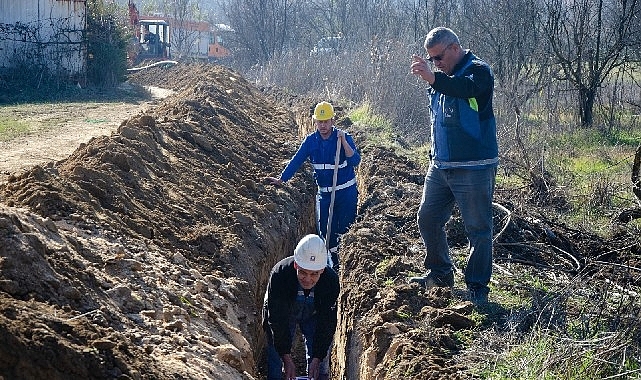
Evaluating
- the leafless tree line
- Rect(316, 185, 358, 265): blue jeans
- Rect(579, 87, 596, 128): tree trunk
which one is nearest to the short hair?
Rect(316, 185, 358, 265): blue jeans

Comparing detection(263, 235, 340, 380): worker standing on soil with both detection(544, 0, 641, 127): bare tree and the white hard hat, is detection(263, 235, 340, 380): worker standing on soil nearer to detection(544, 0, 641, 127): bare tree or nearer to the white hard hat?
the white hard hat

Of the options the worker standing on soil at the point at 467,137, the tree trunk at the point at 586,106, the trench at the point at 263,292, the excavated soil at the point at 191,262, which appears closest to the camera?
the excavated soil at the point at 191,262

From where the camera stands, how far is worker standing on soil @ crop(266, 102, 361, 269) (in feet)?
29.1

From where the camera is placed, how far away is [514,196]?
935 cm

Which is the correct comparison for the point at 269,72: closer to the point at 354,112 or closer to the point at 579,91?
the point at 354,112

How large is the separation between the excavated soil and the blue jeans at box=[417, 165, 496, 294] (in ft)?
0.93

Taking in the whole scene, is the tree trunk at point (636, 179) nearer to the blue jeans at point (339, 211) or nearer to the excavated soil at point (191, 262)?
the excavated soil at point (191, 262)

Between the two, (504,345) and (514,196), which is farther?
(514,196)

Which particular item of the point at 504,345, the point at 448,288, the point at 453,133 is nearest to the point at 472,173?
the point at 453,133

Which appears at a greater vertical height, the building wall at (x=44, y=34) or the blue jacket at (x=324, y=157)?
the building wall at (x=44, y=34)

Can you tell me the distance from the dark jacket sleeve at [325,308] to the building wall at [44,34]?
17837mm

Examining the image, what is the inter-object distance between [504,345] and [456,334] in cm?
Result: 52

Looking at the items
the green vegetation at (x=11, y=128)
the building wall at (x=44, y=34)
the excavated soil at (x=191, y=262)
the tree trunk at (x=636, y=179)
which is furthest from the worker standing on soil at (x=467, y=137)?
the building wall at (x=44, y=34)

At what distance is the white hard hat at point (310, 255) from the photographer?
19.7ft
